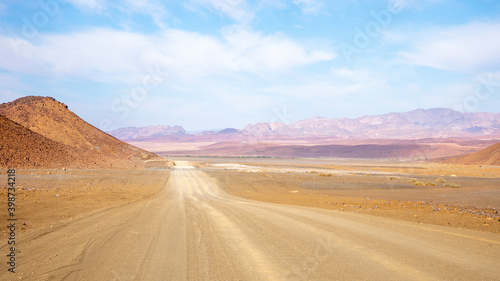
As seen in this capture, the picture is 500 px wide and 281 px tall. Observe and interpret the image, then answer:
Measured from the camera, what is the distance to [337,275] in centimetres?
651

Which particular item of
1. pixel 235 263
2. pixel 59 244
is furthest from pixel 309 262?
pixel 59 244

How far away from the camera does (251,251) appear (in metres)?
8.10

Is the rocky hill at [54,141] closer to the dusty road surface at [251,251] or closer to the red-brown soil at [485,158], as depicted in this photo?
the dusty road surface at [251,251]

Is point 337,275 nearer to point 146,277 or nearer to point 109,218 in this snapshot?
point 146,277

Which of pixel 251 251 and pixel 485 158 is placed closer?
pixel 251 251

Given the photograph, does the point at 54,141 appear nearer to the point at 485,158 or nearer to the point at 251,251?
the point at 251,251

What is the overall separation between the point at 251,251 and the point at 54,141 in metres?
48.4

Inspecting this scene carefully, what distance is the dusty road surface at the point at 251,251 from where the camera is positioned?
21.4 ft

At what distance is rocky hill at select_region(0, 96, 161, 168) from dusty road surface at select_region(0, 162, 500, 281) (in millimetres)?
34993

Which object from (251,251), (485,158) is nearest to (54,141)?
(251,251)

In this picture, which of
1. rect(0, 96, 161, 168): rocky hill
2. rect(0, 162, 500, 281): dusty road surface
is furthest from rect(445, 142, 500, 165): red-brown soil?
rect(0, 162, 500, 281): dusty road surface

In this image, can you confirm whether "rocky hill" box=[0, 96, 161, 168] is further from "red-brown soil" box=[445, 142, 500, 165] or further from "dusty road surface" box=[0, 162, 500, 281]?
"red-brown soil" box=[445, 142, 500, 165]

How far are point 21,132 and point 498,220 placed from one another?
48.0 m

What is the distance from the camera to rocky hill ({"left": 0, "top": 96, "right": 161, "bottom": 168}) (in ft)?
133
